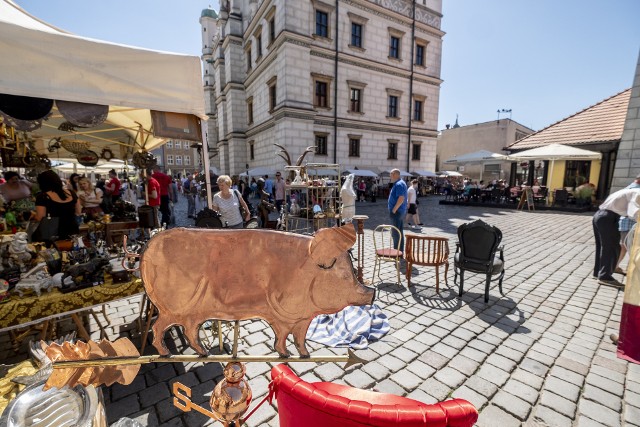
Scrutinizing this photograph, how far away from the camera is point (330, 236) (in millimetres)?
950

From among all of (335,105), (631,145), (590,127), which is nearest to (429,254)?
(631,145)

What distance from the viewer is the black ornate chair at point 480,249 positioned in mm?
4590

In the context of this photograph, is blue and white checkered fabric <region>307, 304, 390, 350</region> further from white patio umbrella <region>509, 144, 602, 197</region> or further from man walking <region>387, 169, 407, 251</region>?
white patio umbrella <region>509, 144, 602, 197</region>

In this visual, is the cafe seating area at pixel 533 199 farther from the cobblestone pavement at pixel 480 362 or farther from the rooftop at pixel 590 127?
the cobblestone pavement at pixel 480 362

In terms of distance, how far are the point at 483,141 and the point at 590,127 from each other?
23.4m

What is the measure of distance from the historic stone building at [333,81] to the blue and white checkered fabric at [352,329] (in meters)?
16.6

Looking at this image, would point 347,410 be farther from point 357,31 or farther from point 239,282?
point 357,31

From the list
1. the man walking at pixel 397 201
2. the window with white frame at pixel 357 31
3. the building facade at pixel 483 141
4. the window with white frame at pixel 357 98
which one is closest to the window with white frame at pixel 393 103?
the window with white frame at pixel 357 98

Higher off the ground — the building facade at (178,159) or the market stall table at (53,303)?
the building facade at (178,159)

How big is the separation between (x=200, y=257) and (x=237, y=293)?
0.19 meters

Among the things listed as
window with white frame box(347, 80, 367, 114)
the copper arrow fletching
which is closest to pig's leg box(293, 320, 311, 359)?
the copper arrow fletching

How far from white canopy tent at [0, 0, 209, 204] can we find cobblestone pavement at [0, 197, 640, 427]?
2.83 meters

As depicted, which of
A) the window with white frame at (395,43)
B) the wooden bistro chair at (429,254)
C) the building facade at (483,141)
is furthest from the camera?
the building facade at (483,141)

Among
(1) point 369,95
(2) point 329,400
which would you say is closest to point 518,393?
(2) point 329,400
